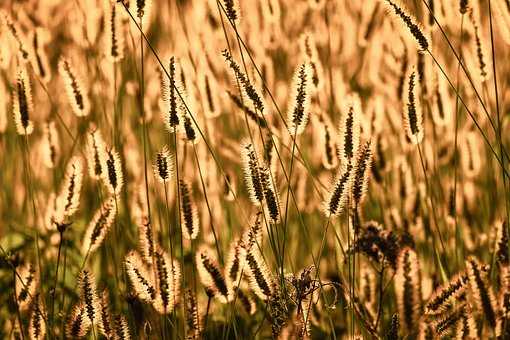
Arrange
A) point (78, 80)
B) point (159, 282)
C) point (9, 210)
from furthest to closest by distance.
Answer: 1. point (9, 210)
2. point (78, 80)
3. point (159, 282)

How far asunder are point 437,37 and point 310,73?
1524mm

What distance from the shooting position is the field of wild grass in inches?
50.2

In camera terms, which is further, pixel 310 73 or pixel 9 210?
pixel 9 210

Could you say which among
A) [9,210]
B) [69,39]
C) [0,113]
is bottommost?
[9,210]

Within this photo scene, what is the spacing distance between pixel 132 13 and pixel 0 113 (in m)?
0.77

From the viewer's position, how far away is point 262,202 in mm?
1275

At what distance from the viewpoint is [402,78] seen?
1.81 meters

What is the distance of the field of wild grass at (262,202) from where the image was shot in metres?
1.27

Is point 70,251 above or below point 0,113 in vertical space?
below

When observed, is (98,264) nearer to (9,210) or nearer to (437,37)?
(9,210)

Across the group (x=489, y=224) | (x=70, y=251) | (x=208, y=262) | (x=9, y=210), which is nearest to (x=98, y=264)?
(x=70, y=251)

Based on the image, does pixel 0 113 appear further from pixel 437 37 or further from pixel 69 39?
pixel 437 37

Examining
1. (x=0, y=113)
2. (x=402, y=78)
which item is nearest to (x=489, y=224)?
(x=402, y=78)

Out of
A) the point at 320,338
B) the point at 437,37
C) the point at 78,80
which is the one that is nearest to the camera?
the point at 78,80
